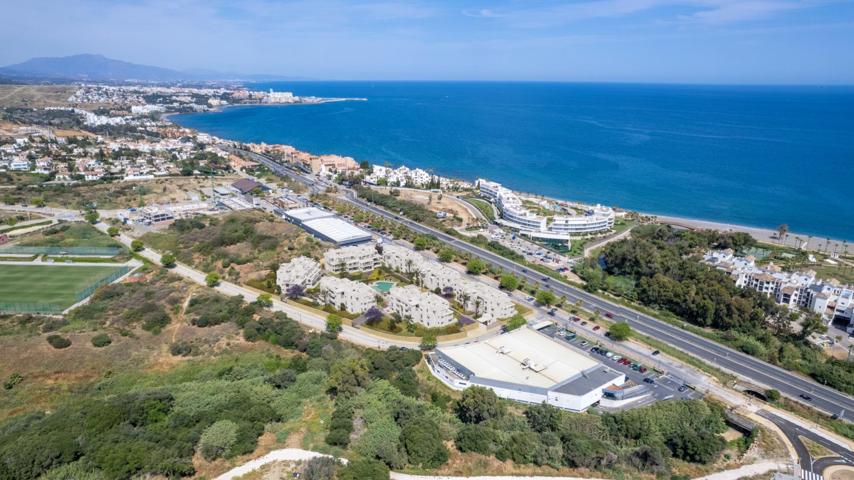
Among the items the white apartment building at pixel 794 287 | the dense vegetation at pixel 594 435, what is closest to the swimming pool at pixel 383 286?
the dense vegetation at pixel 594 435

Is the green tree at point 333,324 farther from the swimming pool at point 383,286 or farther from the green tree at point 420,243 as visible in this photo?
the green tree at point 420,243

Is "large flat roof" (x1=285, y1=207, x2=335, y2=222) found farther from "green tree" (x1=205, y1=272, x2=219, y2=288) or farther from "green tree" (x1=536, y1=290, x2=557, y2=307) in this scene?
"green tree" (x1=536, y1=290, x2=557, y2=307)

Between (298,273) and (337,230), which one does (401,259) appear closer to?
(298,273)

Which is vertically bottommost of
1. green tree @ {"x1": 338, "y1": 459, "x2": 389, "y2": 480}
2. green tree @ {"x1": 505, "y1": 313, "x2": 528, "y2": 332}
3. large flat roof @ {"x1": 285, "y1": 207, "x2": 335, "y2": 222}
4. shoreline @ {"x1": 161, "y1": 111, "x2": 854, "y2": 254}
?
green tree @ {"x1": 505, "y1": 313, "x2": 528, "y2": 332}

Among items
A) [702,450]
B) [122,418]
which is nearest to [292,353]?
[122,418]

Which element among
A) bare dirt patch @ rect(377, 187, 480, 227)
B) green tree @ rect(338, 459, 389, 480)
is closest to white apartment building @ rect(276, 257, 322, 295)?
green tree @ rect(338, 459, 389, 480)

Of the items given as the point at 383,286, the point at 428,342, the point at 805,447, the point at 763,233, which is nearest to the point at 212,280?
the point at 383,286
